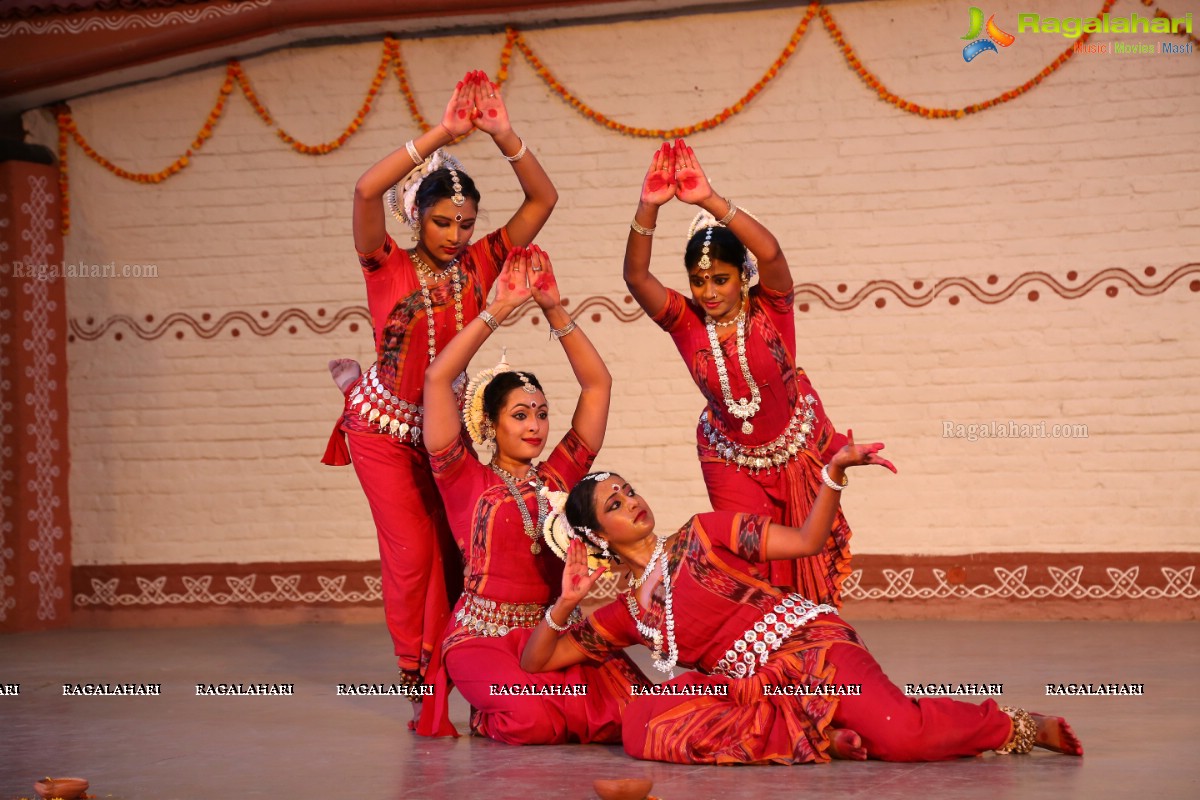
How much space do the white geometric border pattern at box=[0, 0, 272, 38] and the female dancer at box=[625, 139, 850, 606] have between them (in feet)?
12.1

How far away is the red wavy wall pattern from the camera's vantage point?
21.2 feet

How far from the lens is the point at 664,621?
359cm

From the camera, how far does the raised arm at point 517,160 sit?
4.19 m

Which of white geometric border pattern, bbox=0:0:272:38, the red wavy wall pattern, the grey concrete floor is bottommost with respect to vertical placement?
the grey concrete floor

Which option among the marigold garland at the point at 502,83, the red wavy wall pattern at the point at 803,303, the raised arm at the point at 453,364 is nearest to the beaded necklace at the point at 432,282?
the raised arm at the point at 453,364

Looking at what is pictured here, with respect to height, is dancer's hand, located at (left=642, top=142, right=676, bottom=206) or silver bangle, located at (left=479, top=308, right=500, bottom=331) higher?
dancer's hand, located at (left=642, top=142, right=676, bottom=206)

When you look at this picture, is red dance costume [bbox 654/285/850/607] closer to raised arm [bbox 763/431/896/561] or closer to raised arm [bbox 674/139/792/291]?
raised arm [bbox 674/139/792/291]

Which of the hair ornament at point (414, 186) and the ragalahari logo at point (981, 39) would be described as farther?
the ragalahari logo at point (981, 39)

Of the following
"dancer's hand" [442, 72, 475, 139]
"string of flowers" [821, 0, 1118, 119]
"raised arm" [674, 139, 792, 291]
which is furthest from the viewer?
"string of flowers" [821, 0, 1118, 119]

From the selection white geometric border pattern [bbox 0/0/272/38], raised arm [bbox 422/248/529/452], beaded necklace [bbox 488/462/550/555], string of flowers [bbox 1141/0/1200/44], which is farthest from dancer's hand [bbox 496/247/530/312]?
string of flowers [bbox 1141/0/1200/44]

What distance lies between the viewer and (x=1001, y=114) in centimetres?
658

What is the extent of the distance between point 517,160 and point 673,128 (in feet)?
9.08

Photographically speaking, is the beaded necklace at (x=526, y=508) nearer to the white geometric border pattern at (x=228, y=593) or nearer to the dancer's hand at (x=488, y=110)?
the dancer's hand at (x=488, y=110)

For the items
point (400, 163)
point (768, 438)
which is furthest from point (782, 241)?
point (400, 163)
